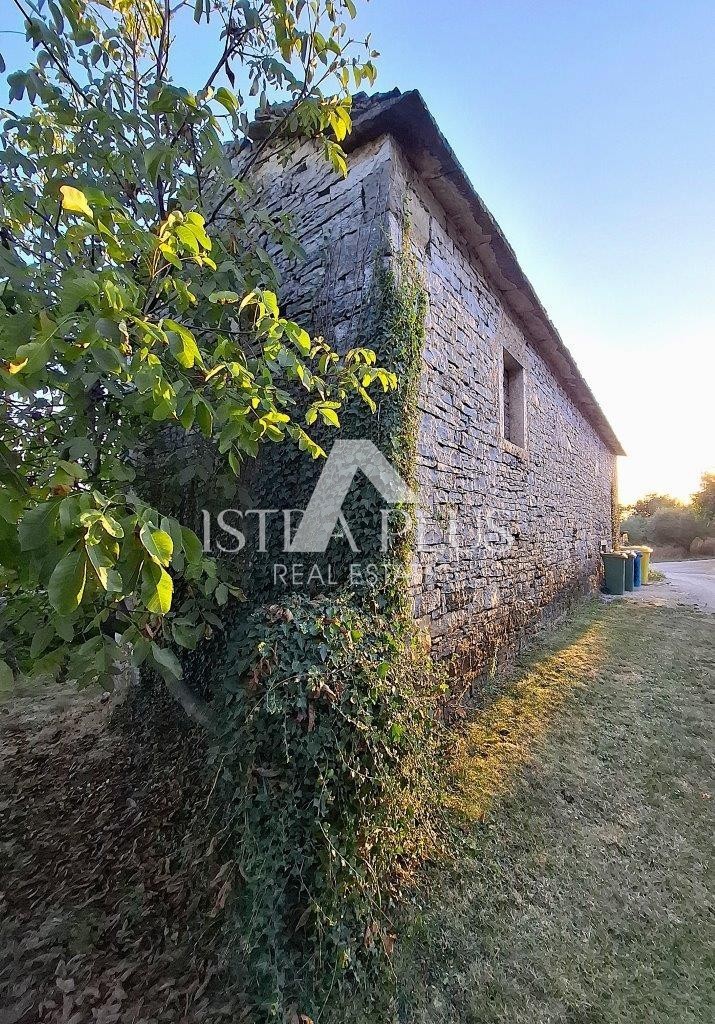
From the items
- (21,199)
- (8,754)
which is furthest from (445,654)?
(8,754)

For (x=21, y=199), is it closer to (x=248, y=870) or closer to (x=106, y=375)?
(x=106, y=375)

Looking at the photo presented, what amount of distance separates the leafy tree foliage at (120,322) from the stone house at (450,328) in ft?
2.32

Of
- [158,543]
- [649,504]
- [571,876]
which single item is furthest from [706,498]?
[158,543]

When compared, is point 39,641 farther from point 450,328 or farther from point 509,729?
point 450,328

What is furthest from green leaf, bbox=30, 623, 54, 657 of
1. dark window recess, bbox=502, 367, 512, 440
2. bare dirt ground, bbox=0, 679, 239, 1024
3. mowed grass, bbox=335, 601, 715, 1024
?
dark window recess, bbox=502, 367, 512, 440

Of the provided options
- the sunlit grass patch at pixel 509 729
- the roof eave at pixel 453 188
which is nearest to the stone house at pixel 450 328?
the roof eave at pixel 453 188

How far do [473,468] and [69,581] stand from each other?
3805mm

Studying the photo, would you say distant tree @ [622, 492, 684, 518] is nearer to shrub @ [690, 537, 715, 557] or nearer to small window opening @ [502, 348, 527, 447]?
shrub @ [690, 537, 715, 557]

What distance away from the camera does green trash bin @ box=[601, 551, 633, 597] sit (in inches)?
428

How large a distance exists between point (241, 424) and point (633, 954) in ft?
9.91

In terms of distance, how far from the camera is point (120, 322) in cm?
130

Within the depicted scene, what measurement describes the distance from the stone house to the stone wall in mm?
18

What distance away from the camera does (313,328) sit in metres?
3.43

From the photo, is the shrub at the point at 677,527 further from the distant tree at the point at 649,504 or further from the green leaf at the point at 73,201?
the green leaf at the point at 73,201
